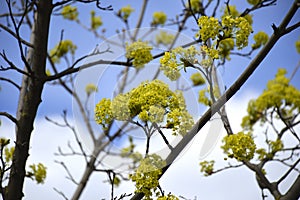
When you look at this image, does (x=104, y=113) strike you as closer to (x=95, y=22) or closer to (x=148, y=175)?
(x=148, y=175)

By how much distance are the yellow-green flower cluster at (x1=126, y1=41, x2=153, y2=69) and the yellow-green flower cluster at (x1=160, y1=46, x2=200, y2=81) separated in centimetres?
85

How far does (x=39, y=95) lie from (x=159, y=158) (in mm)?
1024

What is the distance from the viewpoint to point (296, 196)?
1542 mm

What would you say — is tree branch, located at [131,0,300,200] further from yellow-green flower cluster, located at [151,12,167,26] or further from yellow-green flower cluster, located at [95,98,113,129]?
yellow-green flower cluster, located at [151,12,167,26]

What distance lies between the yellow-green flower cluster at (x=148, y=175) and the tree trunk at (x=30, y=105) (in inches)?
35.3

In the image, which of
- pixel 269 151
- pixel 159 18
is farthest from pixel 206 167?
pixel 159 18

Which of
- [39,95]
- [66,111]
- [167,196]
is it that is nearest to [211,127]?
[167,196]

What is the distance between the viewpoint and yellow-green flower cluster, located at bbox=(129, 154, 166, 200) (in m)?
1.04

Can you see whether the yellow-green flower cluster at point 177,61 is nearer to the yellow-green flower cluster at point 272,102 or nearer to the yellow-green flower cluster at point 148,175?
the yellow-green flower cluster at point 148,175

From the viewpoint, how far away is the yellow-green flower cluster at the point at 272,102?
307 cm

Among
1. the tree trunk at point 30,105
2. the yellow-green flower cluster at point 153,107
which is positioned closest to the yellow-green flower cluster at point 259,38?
the tree trunk at point 30,105

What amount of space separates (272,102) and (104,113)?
2.24 m

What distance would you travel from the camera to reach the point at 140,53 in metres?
1.99

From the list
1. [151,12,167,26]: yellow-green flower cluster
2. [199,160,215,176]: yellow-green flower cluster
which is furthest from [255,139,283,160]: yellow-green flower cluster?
[151,12,167,26]: yellow-green flower cluster
